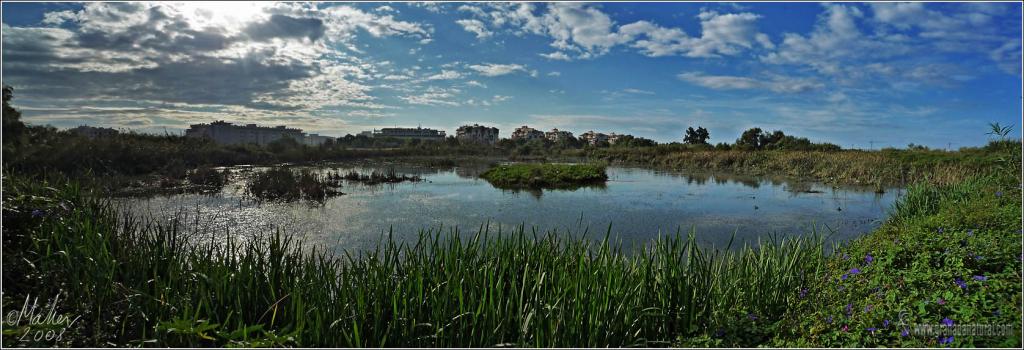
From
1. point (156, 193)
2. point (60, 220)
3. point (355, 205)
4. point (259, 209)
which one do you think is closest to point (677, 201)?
point (355, 205)

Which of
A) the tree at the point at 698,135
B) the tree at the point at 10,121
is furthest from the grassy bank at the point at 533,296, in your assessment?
the tree at the point at 698,135

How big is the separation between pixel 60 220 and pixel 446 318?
14.6 feet

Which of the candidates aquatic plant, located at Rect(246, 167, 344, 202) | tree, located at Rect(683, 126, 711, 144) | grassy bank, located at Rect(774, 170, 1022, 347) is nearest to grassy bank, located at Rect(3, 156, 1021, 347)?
grassy bank, located at Rect(774, 170, 1022, 347)

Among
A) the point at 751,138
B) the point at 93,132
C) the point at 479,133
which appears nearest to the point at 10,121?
the point at 93,132

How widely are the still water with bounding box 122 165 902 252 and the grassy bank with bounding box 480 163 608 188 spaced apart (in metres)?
1.95

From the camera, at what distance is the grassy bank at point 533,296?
3.12 m

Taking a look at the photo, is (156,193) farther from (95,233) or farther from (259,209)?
(95,233)

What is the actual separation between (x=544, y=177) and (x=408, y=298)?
1477cm

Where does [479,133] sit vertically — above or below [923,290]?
above

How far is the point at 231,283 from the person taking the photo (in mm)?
3762

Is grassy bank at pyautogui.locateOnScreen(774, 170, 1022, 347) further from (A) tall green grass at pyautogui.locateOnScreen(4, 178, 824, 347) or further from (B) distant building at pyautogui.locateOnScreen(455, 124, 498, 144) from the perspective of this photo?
(B) distant building at pyautogui.locateOnScreen(455, 124, 498, 144)

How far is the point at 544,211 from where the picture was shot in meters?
10.7

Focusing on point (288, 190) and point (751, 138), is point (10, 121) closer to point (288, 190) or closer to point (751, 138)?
point (288, 190)

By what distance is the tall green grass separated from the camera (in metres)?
3.28
